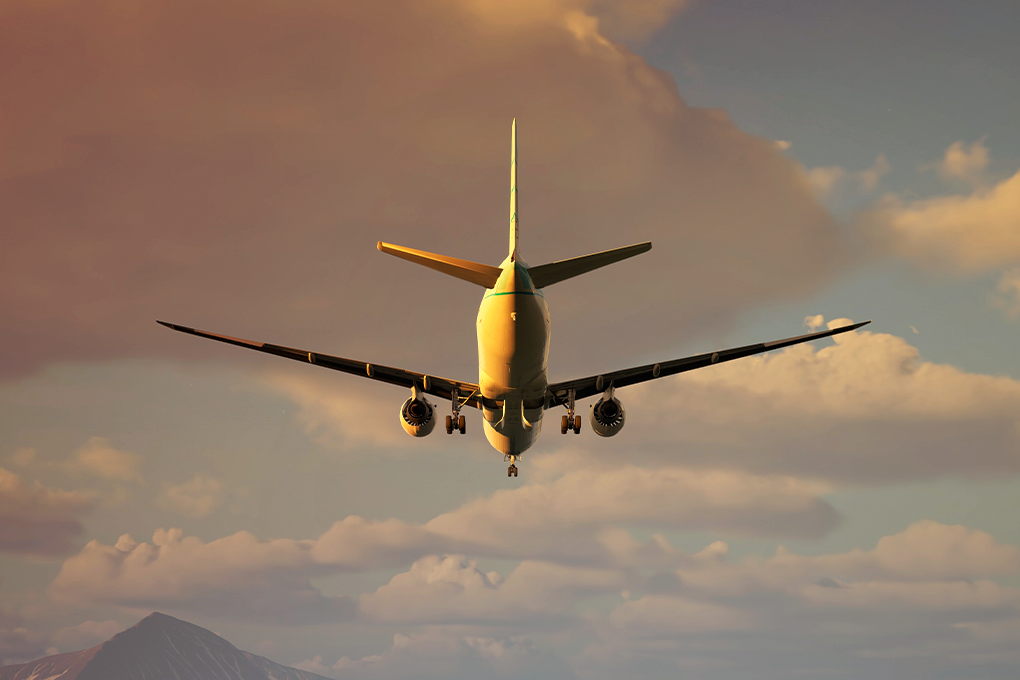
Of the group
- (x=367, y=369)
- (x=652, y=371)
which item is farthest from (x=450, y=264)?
(x=652, y=371)

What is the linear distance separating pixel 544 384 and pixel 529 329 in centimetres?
560

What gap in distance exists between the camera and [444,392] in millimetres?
45344

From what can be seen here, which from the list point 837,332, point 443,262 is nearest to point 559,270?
point 443,262

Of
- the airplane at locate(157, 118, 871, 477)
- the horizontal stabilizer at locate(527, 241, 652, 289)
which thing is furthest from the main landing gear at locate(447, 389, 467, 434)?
the horizontal stabilizer at locate(527, 241, 652, 289)

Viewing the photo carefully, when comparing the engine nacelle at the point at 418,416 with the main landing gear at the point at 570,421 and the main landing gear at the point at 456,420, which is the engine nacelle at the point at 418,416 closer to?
the main landing gear at the point at 456,420

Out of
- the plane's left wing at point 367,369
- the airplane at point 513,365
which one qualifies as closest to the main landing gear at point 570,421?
the airplane at point 513,365

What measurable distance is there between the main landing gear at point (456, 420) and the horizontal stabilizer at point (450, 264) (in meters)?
8.45

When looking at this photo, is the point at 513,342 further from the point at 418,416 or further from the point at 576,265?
the point at 418,416

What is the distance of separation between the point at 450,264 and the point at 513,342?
441 centimetres

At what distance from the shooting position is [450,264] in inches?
1423

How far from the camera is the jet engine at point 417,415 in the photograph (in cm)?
4372

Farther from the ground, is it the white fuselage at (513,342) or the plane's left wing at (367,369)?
the plane's left wing at (367,369)

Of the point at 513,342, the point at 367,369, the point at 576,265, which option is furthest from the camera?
the point at 367,369

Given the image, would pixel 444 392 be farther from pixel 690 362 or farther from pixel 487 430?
pixel 690 362
